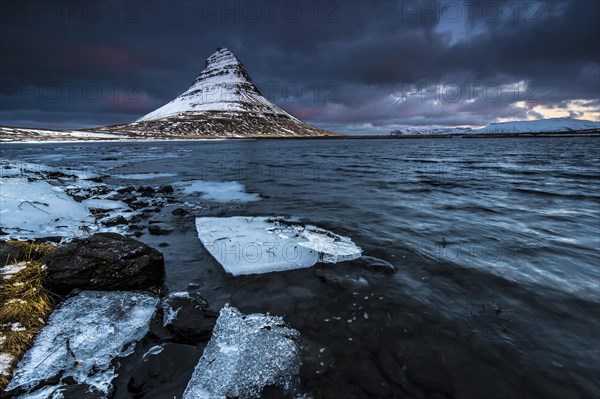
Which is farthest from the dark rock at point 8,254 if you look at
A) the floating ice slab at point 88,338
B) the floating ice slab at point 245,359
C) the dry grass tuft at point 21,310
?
the floating ice slab at point 245,359

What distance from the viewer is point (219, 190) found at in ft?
49.9

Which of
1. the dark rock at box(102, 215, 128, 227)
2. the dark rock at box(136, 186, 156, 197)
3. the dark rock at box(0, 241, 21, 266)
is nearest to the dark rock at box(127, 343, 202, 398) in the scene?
the dark rock at box(0, 241, 21, 266)

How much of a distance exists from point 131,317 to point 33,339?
111 cm

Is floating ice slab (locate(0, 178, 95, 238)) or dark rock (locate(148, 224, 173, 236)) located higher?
floating ice slab (locate(0, 178, 95, 238))

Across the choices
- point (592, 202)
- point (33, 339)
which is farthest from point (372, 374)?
point (592, 202)

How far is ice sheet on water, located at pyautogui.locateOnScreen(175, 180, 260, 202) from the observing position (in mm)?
13273

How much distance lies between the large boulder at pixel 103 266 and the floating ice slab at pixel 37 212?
307cm

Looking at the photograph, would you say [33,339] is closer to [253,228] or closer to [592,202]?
[253,228]

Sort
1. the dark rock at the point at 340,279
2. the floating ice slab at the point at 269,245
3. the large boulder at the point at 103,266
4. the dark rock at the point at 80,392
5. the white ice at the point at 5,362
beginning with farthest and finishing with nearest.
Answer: the floating ice slab at the point at 269,245, the dark rock at the point at 340,279, the large boulder at the point at 103,266, the white ice at the point at 5,362, the dark rock at the point at 80,392

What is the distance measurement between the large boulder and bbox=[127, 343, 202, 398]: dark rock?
1915 mm

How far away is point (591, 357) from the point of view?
153 inches

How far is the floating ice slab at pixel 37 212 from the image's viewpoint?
7.48 meters

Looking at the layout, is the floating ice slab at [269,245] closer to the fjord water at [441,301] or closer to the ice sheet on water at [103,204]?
the fjord water at [441,301]

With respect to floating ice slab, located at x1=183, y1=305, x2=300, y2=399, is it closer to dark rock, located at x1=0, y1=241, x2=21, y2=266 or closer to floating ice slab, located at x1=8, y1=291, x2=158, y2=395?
floating ice slab, located at x1=8, y1=291, x2=158, y2=395
